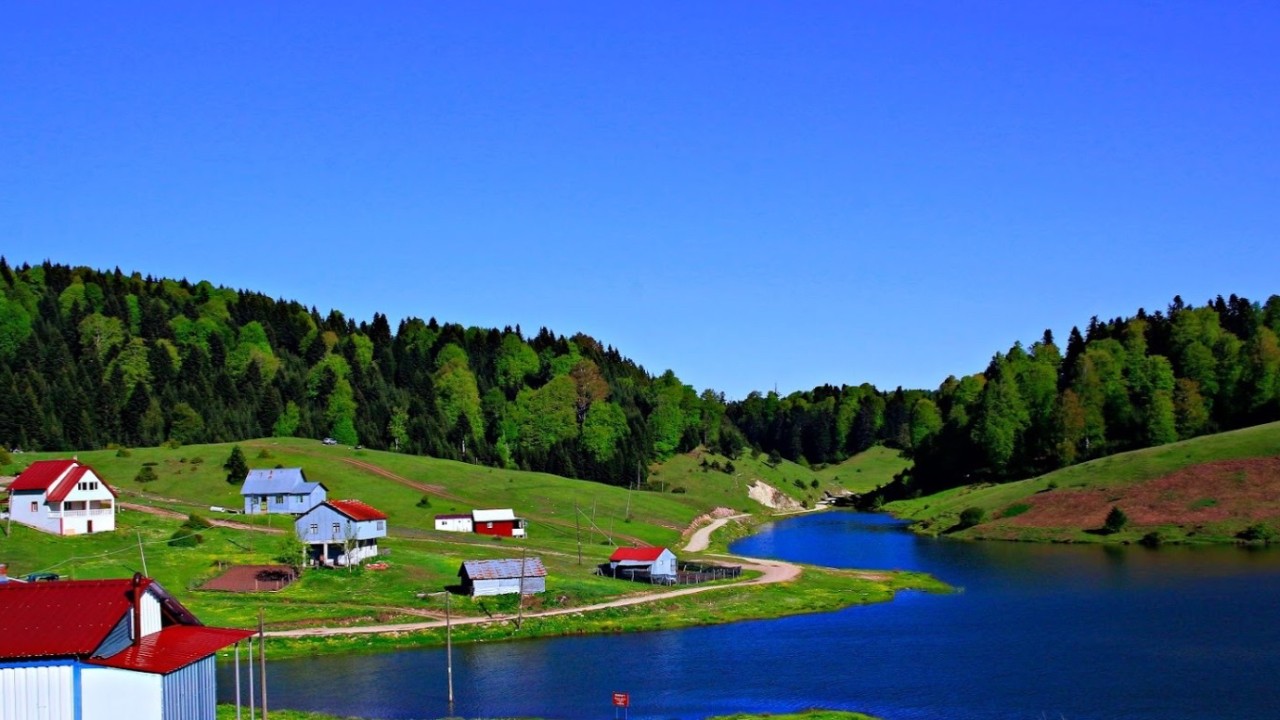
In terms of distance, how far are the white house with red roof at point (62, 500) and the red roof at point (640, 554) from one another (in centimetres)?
4560

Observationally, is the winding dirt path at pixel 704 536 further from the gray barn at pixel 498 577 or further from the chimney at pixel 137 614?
the chimney at pixel 137 614

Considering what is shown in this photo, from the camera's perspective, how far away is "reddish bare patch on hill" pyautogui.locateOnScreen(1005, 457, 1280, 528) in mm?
133250

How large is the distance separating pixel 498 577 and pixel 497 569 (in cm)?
71

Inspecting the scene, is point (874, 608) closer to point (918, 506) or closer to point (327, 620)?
point (327, 620)

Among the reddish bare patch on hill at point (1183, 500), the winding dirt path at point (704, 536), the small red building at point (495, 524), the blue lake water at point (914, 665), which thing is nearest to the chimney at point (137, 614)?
the blue lake water at point (914, 665)

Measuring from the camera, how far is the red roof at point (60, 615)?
37.9 meters

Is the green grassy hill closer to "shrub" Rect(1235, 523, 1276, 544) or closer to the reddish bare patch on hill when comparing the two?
the reddish bare patch on hill

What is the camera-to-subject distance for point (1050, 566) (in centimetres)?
11731

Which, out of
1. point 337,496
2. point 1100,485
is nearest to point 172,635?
point 337,496

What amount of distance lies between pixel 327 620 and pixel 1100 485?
335 feet

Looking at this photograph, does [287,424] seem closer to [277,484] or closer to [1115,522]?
[277,484]

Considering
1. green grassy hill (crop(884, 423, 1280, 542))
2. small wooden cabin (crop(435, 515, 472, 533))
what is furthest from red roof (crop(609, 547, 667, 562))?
green grassy hill (crop(884, 423, 1280, 542))

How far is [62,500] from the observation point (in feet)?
346

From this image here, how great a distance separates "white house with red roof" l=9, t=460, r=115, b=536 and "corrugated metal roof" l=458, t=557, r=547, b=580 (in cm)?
3651
